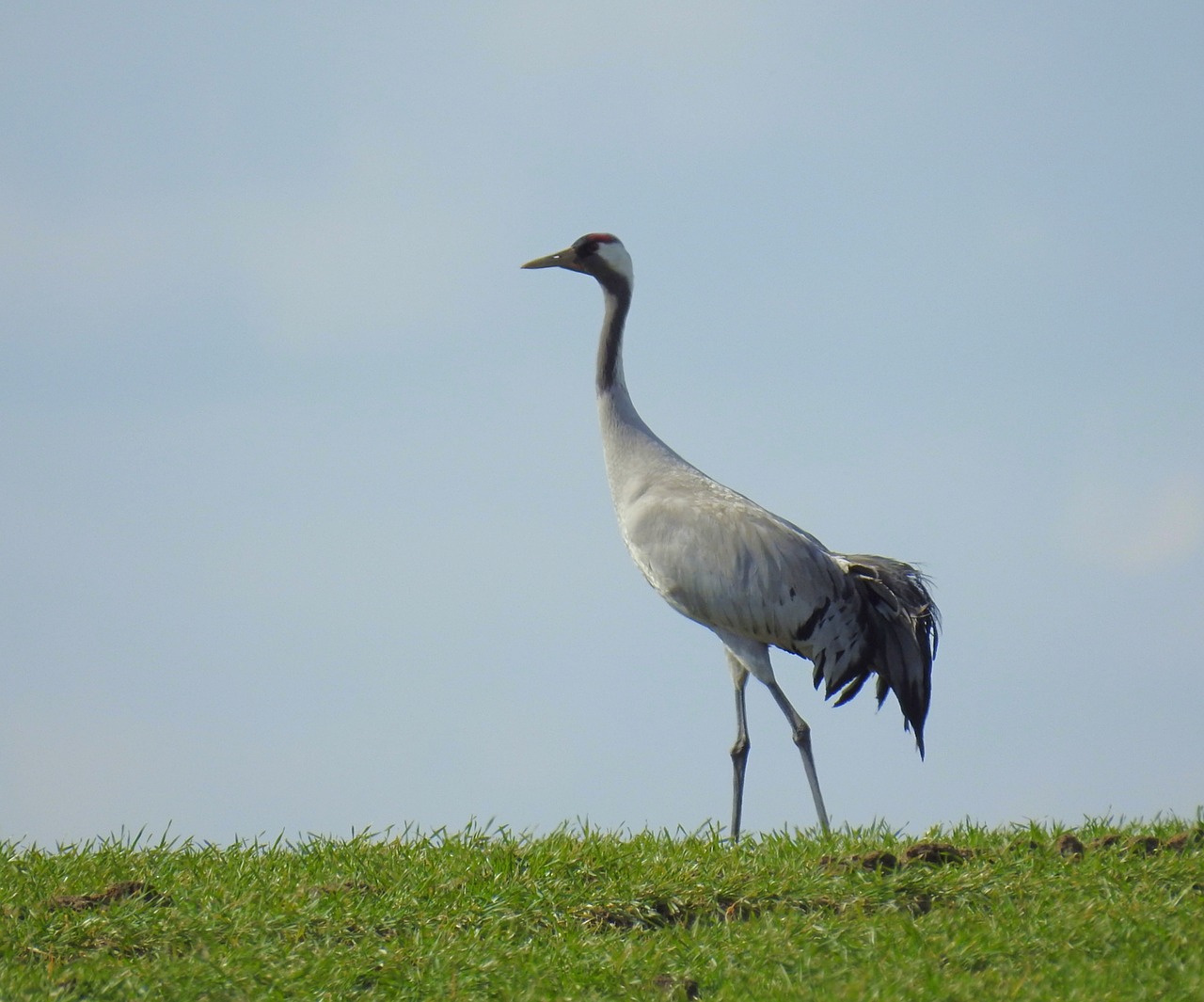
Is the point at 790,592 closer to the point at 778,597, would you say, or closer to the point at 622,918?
the point at 778,597

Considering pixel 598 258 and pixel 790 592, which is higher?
pixel 598 258

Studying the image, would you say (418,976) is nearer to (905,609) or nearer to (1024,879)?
(1024,879)

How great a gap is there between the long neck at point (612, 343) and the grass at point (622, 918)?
324 cm

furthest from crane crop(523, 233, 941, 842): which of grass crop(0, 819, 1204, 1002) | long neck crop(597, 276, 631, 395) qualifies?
grass crop(0, 819, 1204, 1002)

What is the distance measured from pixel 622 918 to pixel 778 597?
274cm

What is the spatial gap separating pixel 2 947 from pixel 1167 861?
4658 mm

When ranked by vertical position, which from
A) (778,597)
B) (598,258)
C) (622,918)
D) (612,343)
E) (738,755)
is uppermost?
(598,258)

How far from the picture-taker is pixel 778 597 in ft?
25.8

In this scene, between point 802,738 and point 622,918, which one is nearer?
point 622,918

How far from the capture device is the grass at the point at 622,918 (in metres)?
4.79

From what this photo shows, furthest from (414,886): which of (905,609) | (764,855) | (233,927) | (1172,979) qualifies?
(905,609)

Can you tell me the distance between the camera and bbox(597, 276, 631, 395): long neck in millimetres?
8914

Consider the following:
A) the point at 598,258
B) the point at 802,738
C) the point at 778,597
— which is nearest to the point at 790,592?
the point at 778,597

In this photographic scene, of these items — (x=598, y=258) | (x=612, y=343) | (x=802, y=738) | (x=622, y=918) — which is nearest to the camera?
(x=622, y=918)
